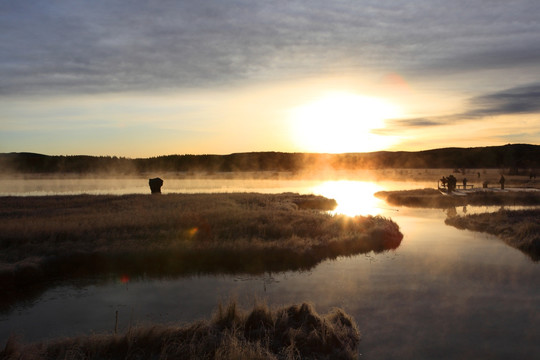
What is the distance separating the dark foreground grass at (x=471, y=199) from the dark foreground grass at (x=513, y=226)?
1103 centimetres

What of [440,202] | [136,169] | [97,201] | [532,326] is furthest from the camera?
[136,169]

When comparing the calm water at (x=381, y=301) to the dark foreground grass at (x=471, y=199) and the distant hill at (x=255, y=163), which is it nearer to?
the dark foreground grass at (x=471, y=199)

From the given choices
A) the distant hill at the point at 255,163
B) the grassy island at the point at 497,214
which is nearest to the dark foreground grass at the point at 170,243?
the grassy island at the point at 497,214

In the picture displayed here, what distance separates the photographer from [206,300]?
14336 mm

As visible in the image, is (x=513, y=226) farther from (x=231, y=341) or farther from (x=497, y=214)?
(x=231, y=341)

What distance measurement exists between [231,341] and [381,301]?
20.6 feet

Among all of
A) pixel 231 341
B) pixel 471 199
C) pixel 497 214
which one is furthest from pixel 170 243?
pixel 471 199

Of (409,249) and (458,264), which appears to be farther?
(409,249)

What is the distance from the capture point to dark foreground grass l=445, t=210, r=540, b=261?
2206 centimetres

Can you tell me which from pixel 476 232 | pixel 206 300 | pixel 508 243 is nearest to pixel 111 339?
pixel 206 300

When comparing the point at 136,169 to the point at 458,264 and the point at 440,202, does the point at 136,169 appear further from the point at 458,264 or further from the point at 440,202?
the point at 458,264

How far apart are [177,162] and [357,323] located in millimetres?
161060

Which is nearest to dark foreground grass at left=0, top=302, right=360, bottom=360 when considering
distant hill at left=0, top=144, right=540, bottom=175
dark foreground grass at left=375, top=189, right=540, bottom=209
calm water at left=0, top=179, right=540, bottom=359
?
calm water at left=0, top=179, right=540, bottom=359

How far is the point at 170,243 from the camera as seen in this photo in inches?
837
